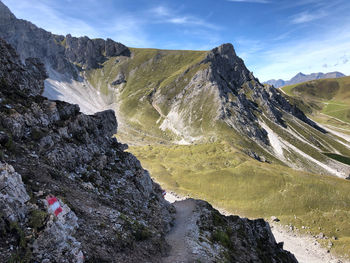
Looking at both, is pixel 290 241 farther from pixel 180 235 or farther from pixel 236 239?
pixel 180 235

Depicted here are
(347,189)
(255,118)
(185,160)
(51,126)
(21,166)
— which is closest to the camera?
(21,166)

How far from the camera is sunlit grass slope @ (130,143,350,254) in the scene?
68000 millimetres

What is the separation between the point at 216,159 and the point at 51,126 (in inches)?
3611

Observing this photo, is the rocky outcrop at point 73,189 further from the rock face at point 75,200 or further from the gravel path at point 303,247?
the gravel path at point 303,247

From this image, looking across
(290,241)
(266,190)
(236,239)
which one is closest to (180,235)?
(236,239)

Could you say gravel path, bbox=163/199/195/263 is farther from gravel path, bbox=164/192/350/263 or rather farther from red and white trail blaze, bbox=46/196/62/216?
red and white trail blaze, bbox=46/196/62/216

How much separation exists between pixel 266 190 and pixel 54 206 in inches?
3226

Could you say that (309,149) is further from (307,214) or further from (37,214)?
(37,214)

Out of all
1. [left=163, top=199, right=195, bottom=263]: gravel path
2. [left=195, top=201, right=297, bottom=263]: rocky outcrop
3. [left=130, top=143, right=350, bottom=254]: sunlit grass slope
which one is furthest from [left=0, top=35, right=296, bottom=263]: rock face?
[left=130, top=143, right=350, bottom=254]: sunlit grass slope

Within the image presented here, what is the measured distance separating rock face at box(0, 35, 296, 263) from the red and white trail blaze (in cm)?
29

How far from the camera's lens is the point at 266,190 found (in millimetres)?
81062

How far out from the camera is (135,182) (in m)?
37.0

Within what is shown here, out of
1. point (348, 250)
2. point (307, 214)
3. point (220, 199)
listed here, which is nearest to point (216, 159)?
point (220, 199)

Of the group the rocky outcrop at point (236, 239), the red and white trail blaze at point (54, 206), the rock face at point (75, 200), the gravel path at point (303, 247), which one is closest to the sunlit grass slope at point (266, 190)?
the gravel path at point (303, 247)
